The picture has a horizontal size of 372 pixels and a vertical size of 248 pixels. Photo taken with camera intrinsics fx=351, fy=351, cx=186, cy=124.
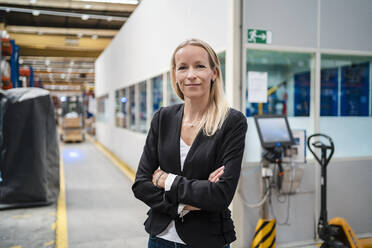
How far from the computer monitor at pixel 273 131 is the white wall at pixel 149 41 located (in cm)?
93

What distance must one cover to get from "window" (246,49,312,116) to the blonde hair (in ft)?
7.37

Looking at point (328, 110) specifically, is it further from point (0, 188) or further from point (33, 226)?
point (0, 188)

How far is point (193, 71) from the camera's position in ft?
4.66

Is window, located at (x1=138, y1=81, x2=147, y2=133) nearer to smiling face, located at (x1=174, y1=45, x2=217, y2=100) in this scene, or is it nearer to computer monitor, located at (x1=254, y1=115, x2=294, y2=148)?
computer monitor, located at (x1=254, y1=115, x2=294, y2=148)

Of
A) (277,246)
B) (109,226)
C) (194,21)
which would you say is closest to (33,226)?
(109,226)

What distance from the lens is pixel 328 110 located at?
406 centimetres

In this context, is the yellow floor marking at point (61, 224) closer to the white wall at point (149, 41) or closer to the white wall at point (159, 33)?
the white wall at point (149, 41)

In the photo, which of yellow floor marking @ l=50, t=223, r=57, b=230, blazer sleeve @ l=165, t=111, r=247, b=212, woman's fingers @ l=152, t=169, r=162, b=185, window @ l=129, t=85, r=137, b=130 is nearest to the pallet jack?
blazer sleeve @ l=165, t=111, r=247, b=212

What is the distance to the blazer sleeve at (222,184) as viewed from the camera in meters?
1.41

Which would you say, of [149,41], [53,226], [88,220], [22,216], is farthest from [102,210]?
[149,41]

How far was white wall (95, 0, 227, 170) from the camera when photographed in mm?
4133

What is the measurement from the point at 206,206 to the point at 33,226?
3660 mm

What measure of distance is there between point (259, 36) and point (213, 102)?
2.33 meters

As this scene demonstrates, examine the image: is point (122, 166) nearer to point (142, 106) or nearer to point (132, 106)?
point (132, 106)
